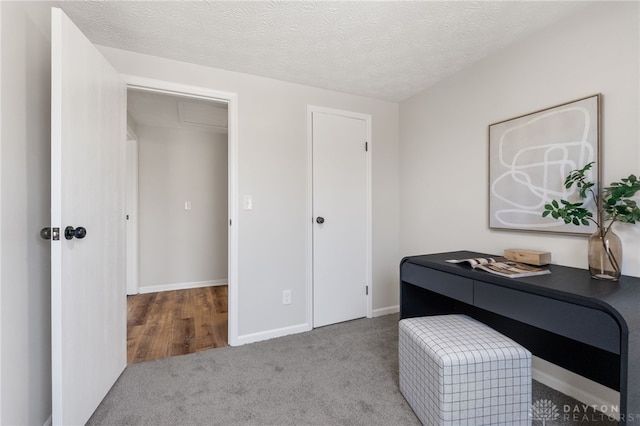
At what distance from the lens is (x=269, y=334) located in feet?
7.50

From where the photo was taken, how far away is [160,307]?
3.03m

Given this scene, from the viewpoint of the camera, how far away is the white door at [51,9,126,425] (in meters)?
1.13

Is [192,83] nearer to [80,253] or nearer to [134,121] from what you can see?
[80,253]

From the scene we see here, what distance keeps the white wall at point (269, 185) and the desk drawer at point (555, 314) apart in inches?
57.8

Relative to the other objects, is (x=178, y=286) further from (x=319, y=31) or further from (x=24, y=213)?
(x=319, y=31)

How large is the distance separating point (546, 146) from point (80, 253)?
256cm

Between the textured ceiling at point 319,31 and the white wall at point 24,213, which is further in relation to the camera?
the textured ceiling at point 319,31

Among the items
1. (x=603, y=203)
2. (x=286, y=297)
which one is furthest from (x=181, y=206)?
(x=603, y=203)

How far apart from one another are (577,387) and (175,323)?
9.89 feet

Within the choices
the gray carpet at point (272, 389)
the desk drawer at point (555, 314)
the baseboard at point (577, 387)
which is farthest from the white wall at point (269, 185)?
the baseboard at point (577, 387)

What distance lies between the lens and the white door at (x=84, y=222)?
44.6 inches

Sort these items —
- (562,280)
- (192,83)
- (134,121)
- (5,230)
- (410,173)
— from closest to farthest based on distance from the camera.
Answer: (5,230) < (562,280) < (192,83) < (410,173) < (134,121)

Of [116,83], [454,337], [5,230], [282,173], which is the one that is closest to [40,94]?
[116,83]

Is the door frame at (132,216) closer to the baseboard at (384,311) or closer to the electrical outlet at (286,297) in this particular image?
the electrical outlet at (286,297)
